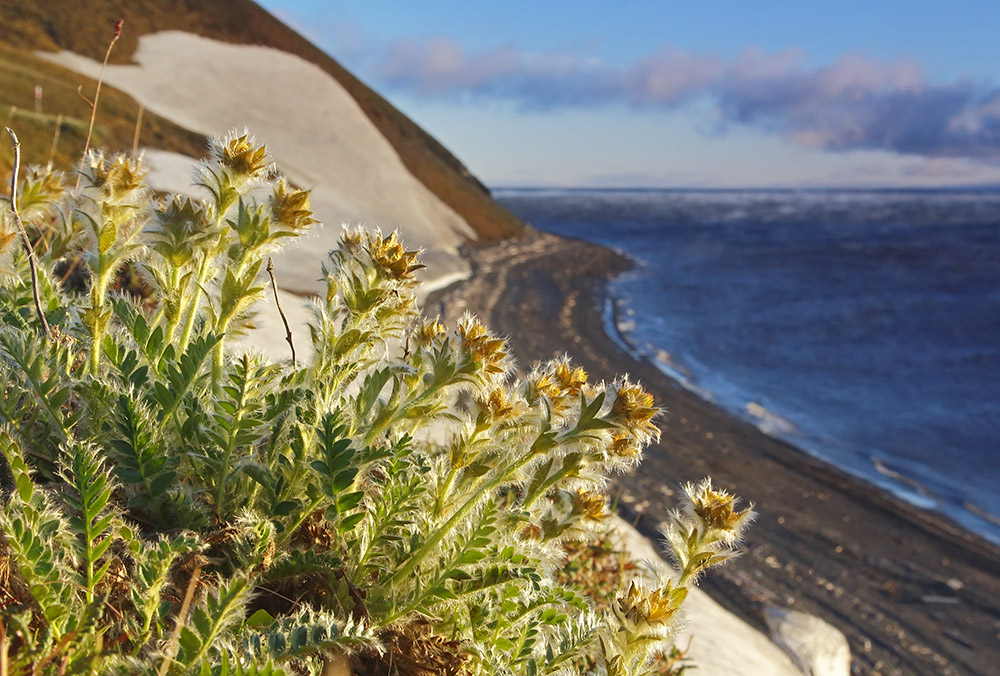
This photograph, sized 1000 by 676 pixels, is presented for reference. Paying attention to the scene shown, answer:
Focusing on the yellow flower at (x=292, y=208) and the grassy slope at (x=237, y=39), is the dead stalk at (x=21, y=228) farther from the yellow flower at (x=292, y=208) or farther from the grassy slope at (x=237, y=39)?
the grassy slope at (x=237, y=39)

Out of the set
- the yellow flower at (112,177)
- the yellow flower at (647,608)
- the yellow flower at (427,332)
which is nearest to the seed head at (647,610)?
the yellow flower at (647,608)

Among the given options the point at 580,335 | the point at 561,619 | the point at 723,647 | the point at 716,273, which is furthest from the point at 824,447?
the point at 716,273

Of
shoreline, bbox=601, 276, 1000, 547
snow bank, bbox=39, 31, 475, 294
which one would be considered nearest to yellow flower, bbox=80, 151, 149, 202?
shoreline, bbox=601, 276, 1000, 547

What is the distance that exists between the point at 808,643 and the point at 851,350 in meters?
18.5

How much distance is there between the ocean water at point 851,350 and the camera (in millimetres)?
13422

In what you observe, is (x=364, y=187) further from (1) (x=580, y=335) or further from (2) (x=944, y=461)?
(2) (x=944, y=461)

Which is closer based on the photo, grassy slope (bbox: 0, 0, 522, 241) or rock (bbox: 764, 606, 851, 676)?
rock (bbox: 764, 606, 851, 676)

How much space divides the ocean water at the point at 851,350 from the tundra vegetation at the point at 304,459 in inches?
451

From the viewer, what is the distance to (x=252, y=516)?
1.46 meters

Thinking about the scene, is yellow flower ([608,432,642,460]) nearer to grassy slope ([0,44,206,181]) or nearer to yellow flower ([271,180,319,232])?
yellow flower ([271,180,319,232])

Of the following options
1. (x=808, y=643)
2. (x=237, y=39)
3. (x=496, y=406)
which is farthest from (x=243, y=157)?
(x=237, y=39)

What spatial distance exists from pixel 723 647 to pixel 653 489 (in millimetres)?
4704

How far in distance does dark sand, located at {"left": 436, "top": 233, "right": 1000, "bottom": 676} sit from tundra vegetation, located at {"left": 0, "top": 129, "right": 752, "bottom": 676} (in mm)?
3216

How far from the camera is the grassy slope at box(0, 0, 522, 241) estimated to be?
856 inches
